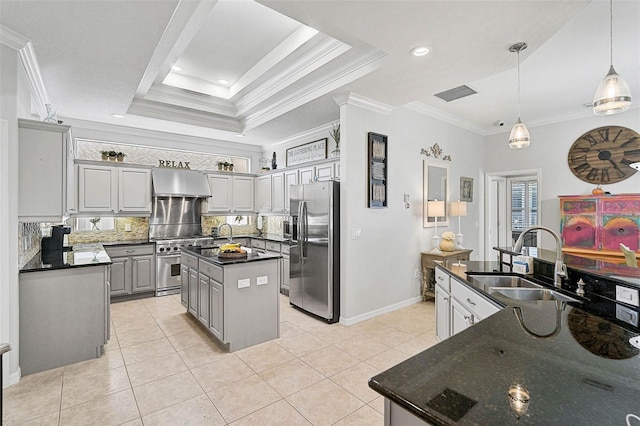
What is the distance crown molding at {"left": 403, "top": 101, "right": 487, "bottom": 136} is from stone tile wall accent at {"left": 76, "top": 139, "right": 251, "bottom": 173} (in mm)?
3788

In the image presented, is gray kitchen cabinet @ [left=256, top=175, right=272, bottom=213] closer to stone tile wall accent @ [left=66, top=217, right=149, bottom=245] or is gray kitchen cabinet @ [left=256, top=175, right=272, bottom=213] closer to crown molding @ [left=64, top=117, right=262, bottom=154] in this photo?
crown molding @ [left=64, top=117, right=262, bottom=154]

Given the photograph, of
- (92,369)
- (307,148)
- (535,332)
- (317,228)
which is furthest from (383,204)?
(92,369)

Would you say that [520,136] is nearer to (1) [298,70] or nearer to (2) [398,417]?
(1) [298,70]

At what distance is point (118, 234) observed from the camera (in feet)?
17.8

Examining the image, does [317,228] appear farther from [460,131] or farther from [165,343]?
[460,131]

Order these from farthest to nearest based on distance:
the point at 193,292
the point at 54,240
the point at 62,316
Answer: the point at 193,292, the point at 54,240, the point at 62,316

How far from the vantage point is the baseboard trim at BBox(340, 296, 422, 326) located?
395cm

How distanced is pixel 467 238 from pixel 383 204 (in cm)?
253

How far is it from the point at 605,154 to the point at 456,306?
4395 millimetres

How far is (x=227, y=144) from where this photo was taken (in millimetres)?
6586

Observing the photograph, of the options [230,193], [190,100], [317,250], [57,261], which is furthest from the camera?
[230,193]

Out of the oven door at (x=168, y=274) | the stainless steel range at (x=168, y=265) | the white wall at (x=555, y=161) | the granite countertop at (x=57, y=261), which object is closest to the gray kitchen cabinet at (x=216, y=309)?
the granite countertop at (x=57, y=261)

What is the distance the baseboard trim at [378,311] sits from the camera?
3.95 meters

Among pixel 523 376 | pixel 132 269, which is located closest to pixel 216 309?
pixel 132 269
